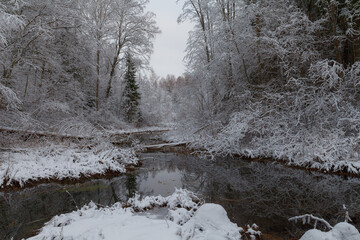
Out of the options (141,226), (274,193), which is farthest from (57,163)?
(274,193)

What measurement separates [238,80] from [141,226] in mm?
12606

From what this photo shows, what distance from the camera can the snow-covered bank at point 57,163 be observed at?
21.4ft

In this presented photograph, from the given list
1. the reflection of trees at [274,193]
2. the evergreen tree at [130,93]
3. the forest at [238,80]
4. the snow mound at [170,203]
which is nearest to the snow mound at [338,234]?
the reflection of trees at [274,193]

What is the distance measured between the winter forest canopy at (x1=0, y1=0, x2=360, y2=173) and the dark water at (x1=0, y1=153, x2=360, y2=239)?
1.75 m

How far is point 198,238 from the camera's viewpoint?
3.10 m

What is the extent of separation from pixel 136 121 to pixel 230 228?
2647 centimetres

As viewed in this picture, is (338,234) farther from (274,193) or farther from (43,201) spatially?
(43,201)

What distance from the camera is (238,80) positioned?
1445cm

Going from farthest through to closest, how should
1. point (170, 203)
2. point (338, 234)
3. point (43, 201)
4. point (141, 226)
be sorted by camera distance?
point (43, 201) < point (170, 203) < point (141, 226) < point (338, 234)

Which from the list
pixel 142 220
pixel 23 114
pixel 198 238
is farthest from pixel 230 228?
pixel 23 114

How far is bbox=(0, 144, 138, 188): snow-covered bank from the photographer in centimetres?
652

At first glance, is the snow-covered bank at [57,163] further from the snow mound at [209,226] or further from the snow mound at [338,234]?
the snow mound at [338,234]

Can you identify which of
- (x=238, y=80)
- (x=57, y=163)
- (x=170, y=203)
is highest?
(x=238, y=80)

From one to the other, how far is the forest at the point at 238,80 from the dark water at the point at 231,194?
3.11 feet
